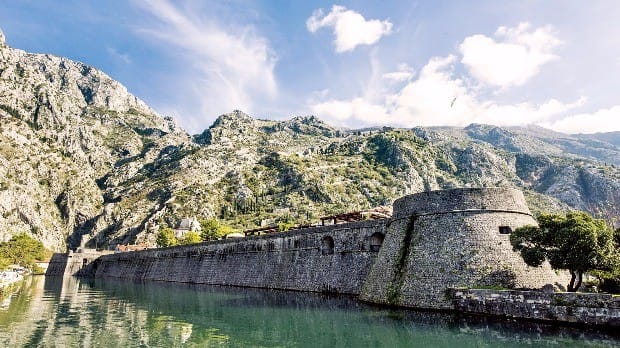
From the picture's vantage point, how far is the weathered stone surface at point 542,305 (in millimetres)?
19922

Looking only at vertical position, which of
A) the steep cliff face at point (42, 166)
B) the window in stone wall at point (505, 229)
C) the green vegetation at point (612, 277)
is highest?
the steep cliff face at point (42, 166)

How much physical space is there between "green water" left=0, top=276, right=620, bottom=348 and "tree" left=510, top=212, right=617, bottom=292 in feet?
17.1

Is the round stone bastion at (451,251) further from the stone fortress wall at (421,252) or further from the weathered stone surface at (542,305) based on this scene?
the weathered stone surface at (542,305)

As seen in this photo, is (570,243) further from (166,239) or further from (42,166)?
(42,166)

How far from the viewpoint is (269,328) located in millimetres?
23547

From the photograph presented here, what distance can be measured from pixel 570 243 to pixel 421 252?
28.8 ft

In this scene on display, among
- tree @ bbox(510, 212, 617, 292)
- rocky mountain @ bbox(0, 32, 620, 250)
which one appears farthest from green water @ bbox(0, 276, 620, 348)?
rocky mountain @ bbox(0, 32, 620, 250)

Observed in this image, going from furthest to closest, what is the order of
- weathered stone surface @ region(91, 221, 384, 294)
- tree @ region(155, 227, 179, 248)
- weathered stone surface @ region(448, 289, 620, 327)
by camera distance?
tree @ region(155, 227, 179, 248) → weathered stone surface @ region(91, 221, 384, 294) → weathered stone surface @ region(448, 289, 620, 327)

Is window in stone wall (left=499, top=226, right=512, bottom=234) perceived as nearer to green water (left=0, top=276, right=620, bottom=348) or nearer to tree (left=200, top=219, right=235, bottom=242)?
green water (left=0, top=276, right=620, bottom=348)

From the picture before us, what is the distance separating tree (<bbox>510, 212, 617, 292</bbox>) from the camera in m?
23.5

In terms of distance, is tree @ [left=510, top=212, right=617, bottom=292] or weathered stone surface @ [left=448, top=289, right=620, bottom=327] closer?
weathered stone surface @ [left=448, top=289, right=620, bottom=327]

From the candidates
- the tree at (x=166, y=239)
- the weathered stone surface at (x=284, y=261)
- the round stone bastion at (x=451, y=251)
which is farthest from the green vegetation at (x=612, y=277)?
the tree at (x=166, y=239)

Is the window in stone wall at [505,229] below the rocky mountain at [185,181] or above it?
below

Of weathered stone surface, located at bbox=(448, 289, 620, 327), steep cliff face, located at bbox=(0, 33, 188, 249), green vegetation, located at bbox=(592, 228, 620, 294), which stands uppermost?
steep cliff face, located at bbox=(0, 33, 188, 249)
